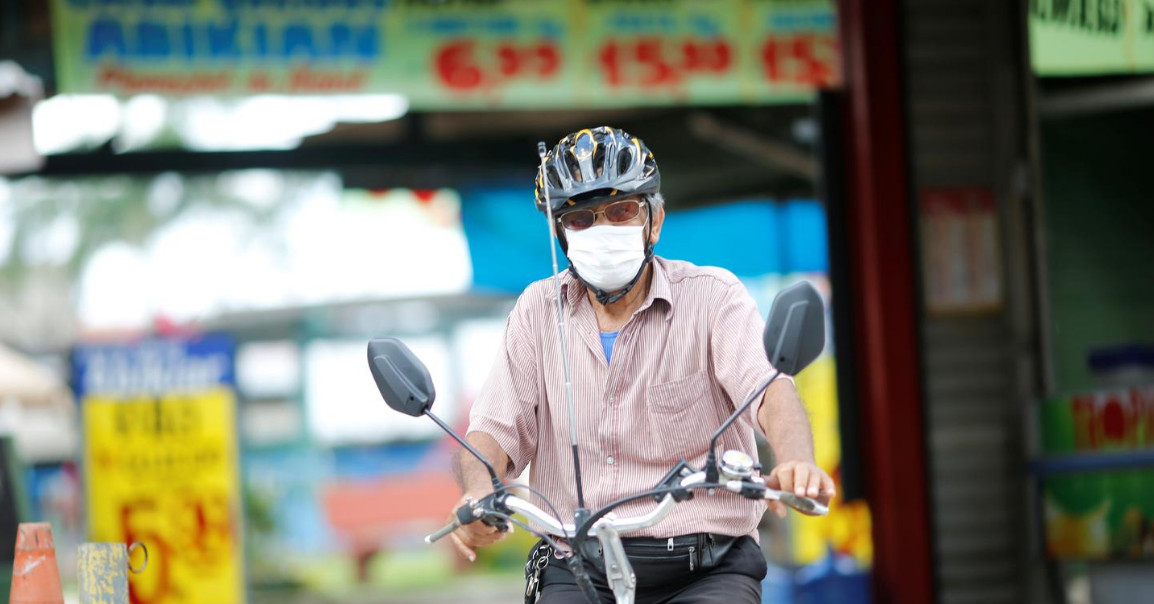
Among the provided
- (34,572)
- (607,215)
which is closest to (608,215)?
(607,215)

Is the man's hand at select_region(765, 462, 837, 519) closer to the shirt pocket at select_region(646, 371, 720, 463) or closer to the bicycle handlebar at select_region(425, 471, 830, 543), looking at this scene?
the bicycle handlebar at select_region(425, 471, 830, 543)

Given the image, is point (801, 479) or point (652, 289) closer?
point (801, 479)

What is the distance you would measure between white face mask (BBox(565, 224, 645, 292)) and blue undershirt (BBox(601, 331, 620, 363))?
0.53 ft

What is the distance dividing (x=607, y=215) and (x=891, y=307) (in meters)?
4.62

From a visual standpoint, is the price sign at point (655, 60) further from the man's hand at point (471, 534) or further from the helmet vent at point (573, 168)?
the man's hand at point (471, 534)

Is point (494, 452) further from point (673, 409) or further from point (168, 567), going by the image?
point (168, 567)

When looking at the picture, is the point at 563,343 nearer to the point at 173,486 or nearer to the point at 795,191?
the point at 173,486

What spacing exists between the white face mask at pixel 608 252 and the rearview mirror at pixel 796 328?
603 millimetres

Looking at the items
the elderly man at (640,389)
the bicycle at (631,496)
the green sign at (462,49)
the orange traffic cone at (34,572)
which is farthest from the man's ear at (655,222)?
the green sign at (462,49)

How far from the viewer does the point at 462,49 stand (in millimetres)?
7691

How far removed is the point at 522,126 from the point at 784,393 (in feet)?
17.9

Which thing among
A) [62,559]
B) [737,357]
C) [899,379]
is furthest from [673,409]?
[62,559]

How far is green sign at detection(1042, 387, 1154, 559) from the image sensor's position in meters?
7.17

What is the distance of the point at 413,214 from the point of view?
1006 centimetres
